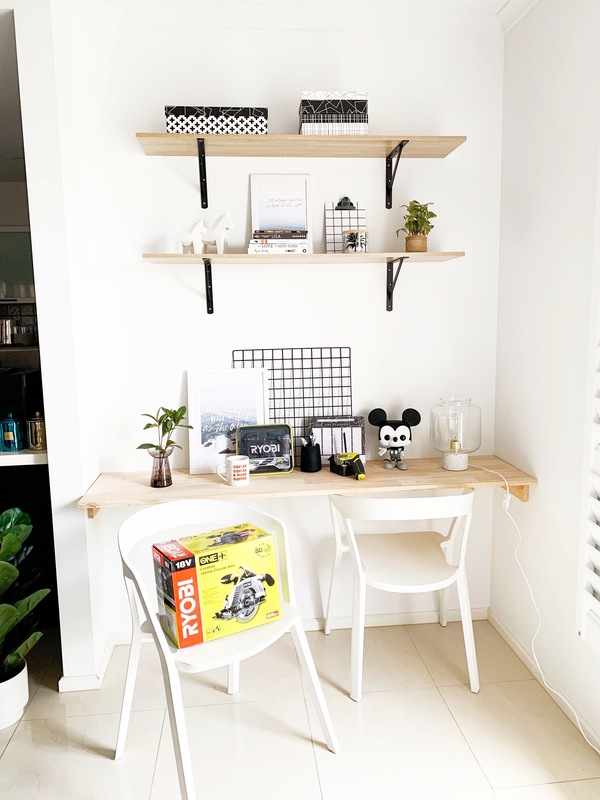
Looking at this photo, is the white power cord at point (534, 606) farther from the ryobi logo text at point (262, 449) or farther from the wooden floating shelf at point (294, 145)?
the wooden floating shelf at point (294, 145)

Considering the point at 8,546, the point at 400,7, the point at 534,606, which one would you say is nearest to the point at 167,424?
the point at 8,546

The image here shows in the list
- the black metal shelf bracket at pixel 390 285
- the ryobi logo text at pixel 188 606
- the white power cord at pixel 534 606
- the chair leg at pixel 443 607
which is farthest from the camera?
the chair leg at pixel 443 607

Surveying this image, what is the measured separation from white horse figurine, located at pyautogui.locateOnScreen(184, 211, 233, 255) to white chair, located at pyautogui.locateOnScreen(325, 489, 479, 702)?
3.50 ft

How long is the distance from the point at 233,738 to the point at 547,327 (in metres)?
1.78

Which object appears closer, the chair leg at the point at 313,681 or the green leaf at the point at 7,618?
the chair leg at the point at 313,681

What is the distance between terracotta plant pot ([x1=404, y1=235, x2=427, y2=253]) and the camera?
2.29 meters

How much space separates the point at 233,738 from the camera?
6.32 feet

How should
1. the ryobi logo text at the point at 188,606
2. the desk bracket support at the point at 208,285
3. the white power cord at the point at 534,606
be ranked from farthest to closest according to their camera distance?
the desk bracket support at the point at 208,285 < the white power cord at the point at 534,606 < the ryobi logo text at the point at 188,606

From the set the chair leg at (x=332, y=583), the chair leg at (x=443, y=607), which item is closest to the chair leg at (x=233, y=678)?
the chair leg at (x=332, y=583)

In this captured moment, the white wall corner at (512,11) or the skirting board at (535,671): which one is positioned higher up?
the white wall corner at (512,11)

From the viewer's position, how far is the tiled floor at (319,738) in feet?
5.67

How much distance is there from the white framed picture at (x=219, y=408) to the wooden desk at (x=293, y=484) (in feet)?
0.33

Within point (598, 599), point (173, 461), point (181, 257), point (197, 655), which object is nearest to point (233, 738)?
point (197, 655)

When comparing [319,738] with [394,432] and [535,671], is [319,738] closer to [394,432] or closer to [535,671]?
[535,671]
